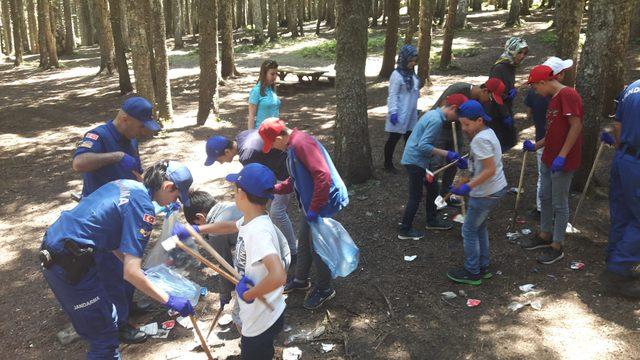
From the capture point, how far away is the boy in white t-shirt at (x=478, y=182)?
4.41m

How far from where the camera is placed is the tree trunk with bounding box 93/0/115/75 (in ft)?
54.7

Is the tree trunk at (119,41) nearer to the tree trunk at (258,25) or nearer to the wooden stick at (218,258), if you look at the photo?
the tree trunk at (258,25)

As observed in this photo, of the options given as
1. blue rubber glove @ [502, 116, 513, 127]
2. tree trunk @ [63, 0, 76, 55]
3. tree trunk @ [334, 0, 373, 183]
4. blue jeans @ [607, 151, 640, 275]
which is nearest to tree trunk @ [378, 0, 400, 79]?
tree trunk @ [334, 0, 373, 183]

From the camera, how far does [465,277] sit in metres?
4.84

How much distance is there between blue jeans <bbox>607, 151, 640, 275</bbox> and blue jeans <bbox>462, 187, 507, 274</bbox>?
1100 mm

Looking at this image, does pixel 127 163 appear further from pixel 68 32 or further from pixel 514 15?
pixel 68 32

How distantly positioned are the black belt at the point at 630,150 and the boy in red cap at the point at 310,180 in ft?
9.05

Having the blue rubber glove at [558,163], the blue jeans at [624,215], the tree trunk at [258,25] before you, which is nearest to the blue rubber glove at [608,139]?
the blue jeans at [624,215]

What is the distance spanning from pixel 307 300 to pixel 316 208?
1.05 metres

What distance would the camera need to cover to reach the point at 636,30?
14.5 meters

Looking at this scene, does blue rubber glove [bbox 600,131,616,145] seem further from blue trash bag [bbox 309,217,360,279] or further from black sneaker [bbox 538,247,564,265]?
blue trash bag [bbox 309,217,360,279]

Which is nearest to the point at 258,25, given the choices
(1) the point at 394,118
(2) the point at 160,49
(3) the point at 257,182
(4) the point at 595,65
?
(2) the point at 160,49

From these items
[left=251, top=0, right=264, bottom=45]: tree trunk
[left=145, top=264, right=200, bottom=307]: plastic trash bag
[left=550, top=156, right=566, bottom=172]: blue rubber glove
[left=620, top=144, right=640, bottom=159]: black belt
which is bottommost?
[left=145, top=264, right=200, bottom=307]: plastic trash bag

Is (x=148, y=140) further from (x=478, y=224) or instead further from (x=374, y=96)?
(x=478, y=224)
